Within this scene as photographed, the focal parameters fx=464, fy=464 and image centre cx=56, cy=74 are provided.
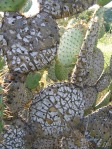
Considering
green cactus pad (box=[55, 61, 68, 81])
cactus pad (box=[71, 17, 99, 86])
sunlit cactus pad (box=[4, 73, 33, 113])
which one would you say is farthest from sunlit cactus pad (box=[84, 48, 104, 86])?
sunlit cactus pad (box=[4, 73, 33, 113])

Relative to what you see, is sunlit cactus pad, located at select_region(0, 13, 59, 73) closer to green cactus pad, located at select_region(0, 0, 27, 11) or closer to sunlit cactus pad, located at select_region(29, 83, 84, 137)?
green cactus pad, located at select_region(0, 0, 27, 11)

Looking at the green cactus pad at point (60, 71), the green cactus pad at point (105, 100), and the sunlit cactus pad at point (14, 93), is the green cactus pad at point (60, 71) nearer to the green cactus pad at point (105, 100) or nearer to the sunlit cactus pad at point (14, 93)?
the green cactus pad at point (105, 100)

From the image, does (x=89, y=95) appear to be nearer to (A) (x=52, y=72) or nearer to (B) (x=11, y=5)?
(A) (x=52, y=72)

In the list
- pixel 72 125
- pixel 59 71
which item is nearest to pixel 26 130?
pixel 72 125

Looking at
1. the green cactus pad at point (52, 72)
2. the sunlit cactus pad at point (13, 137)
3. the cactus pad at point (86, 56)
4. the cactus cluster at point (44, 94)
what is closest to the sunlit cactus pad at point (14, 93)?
the cactus cluster at point (44, 94)

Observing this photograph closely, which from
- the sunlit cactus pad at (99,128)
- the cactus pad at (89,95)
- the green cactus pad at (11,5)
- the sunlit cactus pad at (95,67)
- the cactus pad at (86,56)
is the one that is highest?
the green cactus pad at (11,5)

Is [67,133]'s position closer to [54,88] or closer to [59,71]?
[54,88]

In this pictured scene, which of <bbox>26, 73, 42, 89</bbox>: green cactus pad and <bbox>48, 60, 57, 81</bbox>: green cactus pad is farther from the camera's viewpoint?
<bbox>48, 60, 57, 81</bbox>: green cactus pad
